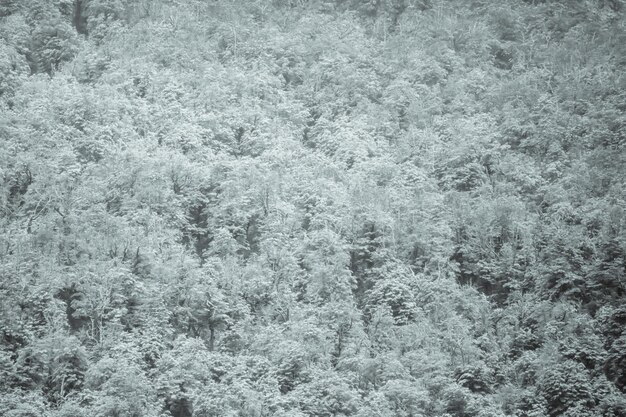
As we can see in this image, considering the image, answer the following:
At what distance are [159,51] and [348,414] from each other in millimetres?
26691

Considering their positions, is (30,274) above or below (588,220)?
below

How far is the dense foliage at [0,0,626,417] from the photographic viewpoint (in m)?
25.5

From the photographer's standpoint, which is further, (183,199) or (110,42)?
(110,42)

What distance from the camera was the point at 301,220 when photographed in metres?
33.3

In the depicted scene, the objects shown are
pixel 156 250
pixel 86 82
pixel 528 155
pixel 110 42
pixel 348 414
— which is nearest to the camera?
pixel 348 414

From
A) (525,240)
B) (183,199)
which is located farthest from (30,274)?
(525,240)

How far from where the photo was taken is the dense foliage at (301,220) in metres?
25.5

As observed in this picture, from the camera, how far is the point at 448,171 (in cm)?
3725

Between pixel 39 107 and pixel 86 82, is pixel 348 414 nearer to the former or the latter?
pixel 39 107

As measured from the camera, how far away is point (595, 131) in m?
37.4

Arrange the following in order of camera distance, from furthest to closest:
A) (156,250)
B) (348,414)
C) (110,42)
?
1. (110,42)
2. (156,250)
3. (348,414)

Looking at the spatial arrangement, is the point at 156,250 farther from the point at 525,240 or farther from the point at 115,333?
the point at 525,240

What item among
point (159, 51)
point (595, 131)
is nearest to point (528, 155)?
point (595, 131)

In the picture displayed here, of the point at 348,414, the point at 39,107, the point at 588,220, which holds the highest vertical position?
the point at 588,220
